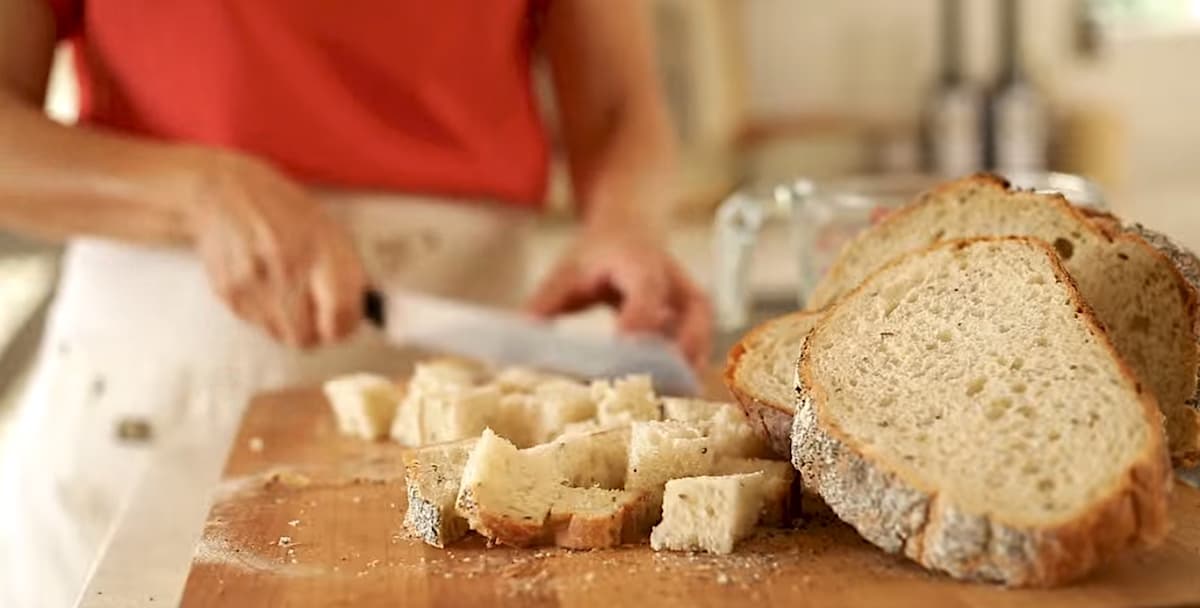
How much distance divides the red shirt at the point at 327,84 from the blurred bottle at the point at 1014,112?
2709mm

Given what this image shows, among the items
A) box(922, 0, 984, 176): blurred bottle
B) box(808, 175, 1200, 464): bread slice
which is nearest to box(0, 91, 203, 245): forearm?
box(808, 175, 1200, 464): bread slice

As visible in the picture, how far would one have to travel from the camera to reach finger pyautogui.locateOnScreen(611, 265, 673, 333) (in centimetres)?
171

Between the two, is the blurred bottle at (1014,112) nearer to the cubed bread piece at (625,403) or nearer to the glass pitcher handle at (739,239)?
the glass pitcher handle at (739,239)

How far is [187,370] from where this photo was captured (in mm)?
1689

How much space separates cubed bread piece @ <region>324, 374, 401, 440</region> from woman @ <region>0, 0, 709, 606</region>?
0.13m

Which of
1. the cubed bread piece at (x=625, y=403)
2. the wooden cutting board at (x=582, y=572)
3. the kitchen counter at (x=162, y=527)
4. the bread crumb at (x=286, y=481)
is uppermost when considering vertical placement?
the cubed bread piece at (x=625, y=403)

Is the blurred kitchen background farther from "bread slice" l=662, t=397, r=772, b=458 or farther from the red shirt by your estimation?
"bread slice" l=662, t=397, r=772, b=458

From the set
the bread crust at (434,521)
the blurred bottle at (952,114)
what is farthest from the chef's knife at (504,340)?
the blurred bottle at (952,114)

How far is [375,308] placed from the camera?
1614 millimetres

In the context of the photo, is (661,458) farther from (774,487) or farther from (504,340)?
(504,340)

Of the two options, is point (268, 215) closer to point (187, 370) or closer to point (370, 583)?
Result: point (187, 370)

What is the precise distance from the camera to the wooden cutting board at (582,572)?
92cm

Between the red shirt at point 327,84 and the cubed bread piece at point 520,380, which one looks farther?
the red shirt at point 327,84

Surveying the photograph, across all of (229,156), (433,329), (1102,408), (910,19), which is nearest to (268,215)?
(229,156)
